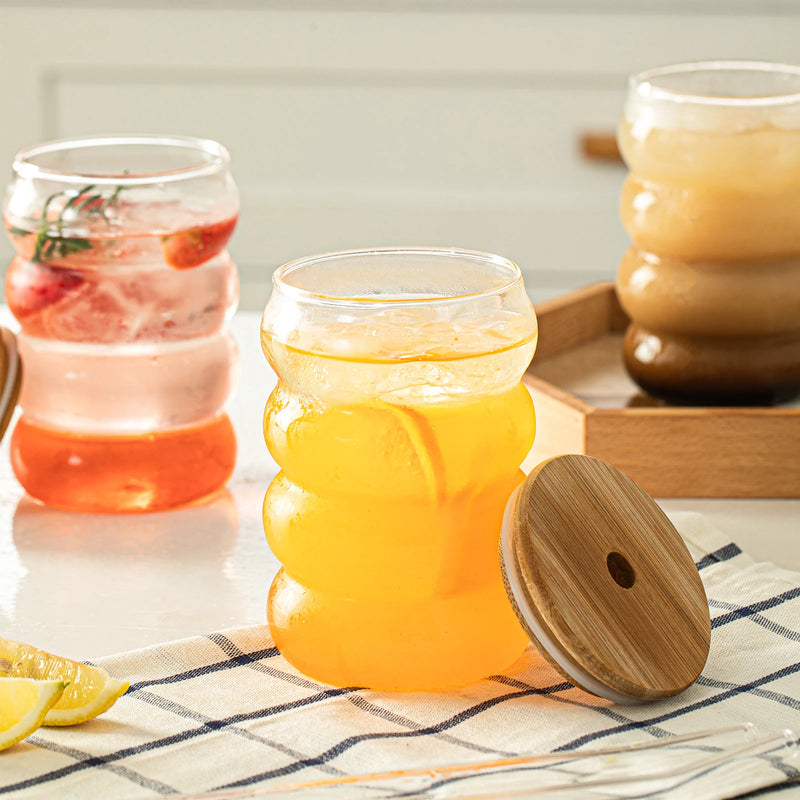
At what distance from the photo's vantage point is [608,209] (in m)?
2.06

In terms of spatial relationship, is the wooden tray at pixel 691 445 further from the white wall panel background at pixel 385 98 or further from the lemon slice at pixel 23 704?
the white wall panel background at pixel 385 98

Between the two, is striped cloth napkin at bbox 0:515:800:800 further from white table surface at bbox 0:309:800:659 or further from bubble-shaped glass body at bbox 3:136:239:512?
bubble-shaped glass body at bbox 3:136:239:512

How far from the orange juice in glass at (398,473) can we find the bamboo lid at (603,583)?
3 centimetres

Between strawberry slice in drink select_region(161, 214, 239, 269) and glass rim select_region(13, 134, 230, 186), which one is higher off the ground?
glass rim select_region(13, 134, 230, 186)

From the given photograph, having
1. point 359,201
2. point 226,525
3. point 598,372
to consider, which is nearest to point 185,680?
point 226,525

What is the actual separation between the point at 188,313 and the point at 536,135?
1332 millimetres

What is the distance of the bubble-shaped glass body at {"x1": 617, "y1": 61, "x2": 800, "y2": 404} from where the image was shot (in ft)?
2.72

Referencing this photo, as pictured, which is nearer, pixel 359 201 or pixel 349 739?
pixel 349 739

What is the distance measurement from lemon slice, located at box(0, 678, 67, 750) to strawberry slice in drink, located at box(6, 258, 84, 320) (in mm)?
304

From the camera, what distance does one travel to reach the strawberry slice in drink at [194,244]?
0.77 metres

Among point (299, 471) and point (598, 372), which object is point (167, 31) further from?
point (299, 471)

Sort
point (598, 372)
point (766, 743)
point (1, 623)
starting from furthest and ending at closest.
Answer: point (598, 372), point (1, 623), point (766, 743)

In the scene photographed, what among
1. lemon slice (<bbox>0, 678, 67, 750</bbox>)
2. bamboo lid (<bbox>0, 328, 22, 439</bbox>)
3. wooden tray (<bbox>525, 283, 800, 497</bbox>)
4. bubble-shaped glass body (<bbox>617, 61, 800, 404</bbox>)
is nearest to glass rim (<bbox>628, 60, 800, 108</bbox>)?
bubble-shaped glass body (<bbox>617, 61, 800, 404</bbox>)

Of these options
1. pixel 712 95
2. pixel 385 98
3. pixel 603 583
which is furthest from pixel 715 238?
pixel 385 98
